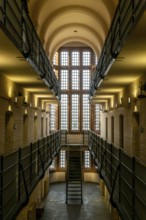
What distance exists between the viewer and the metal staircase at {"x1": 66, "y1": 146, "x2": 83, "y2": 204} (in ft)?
52.4

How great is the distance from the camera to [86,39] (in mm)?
17953

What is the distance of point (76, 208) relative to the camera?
47.5ft

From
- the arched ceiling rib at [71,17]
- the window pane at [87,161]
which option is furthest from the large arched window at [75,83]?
the arched ceiling rib at [71,17]

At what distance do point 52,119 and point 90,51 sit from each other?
6.02 metres

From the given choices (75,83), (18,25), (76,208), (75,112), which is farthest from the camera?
(75,83)

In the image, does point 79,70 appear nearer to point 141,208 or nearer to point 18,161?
point 18,161

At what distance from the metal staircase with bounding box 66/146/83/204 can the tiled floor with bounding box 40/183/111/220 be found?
1.31 feet

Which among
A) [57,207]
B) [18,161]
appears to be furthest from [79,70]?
[18,161]

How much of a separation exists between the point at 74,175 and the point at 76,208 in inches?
106

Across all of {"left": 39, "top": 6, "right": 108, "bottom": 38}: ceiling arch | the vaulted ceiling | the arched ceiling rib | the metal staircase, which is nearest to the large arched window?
the metal staircase

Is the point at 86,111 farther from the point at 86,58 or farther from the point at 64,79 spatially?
the point at 86,58

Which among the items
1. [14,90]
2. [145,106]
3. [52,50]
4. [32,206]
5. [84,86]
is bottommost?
[32,206]

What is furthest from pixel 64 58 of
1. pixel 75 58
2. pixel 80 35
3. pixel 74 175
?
pixel 74 175

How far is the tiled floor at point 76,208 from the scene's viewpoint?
13.4 metres
